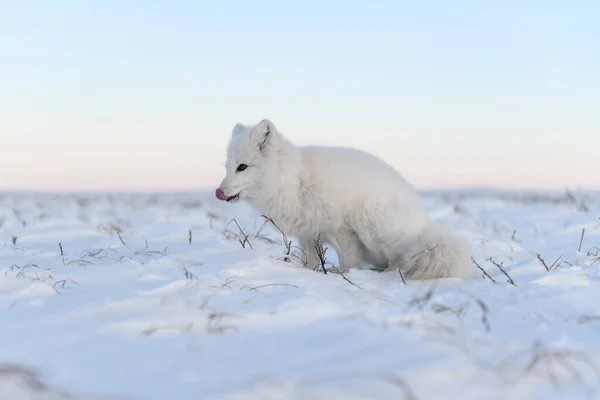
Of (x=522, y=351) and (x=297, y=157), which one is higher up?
(x=297, y=157)

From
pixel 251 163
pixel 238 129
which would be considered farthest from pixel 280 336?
pixel 238 129

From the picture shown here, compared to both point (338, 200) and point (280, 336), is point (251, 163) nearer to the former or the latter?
point (338, 200)

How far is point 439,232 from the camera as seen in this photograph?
15.2 feet

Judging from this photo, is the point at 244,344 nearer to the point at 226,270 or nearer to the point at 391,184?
the point at 226,270

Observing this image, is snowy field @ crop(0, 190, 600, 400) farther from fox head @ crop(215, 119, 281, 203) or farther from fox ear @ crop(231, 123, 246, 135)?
fox ear @ crop(231, 123, 246, 135)

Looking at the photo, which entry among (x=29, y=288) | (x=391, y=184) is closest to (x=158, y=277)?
(x=29, y=288)

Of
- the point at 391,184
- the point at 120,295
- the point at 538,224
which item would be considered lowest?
the point at 538,224

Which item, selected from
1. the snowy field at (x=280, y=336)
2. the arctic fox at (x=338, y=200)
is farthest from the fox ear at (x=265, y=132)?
the snowy field at (x=280, y=336)

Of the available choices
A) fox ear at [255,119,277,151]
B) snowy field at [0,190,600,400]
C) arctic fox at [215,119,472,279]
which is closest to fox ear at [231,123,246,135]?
arctic fox at [215,119,472,279]

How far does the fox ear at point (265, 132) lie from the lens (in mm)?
4973

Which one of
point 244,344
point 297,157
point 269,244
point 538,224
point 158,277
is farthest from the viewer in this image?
point 538,224

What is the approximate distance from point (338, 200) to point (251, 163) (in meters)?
0.84

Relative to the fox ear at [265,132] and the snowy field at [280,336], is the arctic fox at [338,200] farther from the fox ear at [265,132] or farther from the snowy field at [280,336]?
the snowy field at [280,336]

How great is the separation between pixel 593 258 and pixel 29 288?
4.15 m
